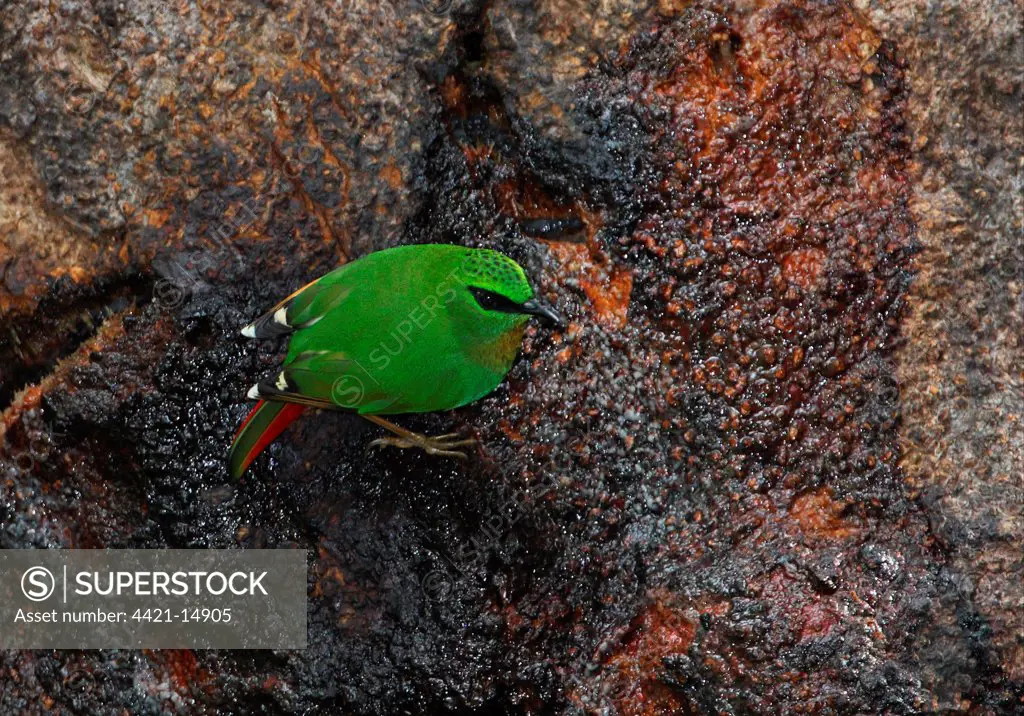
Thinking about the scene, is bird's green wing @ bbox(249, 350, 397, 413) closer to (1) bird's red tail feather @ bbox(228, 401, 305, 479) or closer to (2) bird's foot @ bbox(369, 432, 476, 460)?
(1) bird's red tail feather @ bbox(228, 401, 305, 479)

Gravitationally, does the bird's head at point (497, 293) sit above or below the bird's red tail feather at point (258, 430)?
above

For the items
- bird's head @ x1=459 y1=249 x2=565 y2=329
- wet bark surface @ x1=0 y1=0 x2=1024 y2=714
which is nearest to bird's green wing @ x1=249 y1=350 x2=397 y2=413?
wet bark surface @ x1=0 y1=0 x2=1024 y2=714

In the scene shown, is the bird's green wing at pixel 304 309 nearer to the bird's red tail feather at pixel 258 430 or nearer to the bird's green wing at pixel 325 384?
the bird's green wing at pixel 325 384

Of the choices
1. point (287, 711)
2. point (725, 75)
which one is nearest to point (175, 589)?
point (287, 711)

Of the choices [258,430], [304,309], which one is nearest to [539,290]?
[304,309]

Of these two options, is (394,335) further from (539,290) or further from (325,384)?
(539,290)

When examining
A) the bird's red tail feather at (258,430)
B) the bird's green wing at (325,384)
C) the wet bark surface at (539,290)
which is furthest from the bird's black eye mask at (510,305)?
the bird's red tail feather at (258,430)

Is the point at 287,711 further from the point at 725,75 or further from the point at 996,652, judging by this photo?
the point at 725,75
